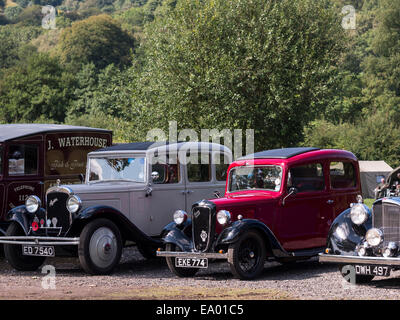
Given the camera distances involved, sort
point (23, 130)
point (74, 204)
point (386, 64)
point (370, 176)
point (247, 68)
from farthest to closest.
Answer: point (386, 64) < point (370, 176) < point (247, 68) < point (23, 130) < point (74, 204)

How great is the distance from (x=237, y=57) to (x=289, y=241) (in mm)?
16089

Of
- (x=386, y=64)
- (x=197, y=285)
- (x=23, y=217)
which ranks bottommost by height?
Result: (x=197, y=285)

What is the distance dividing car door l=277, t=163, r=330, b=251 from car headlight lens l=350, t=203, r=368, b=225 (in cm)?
164

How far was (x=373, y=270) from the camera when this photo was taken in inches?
363

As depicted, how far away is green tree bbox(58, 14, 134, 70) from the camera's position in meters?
80.2

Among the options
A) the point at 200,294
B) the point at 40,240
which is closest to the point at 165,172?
the point at 40,240

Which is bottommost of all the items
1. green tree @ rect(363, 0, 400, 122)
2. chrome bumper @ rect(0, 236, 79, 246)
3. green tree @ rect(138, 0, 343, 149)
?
chrome bumper @ rect(0, 236, 79, 246)

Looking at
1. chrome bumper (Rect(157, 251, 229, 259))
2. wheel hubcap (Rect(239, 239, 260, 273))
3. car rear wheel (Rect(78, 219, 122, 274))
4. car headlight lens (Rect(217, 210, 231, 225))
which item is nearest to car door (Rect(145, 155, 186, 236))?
car rear wheel (Rect(78, 219, 122, 274))

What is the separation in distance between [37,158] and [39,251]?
314 cm

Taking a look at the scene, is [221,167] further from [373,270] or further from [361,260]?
[373,270]

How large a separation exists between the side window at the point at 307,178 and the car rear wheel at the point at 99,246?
3.15 m

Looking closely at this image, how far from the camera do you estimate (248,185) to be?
11828 mm

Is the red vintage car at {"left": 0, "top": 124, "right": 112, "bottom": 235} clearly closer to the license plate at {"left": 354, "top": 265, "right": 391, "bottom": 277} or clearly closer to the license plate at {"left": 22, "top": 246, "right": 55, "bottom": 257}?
the license plate at {"left": 22, "top": 246, "right": 55, "bottom": 257}

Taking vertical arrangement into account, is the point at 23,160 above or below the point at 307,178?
above
